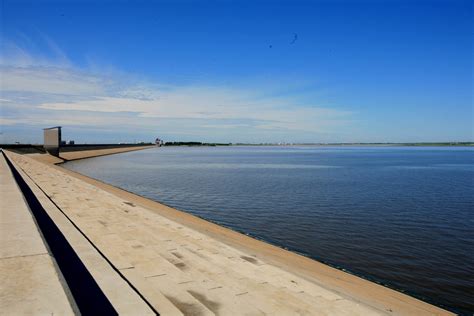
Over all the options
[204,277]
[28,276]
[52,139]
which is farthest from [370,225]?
[52,139]

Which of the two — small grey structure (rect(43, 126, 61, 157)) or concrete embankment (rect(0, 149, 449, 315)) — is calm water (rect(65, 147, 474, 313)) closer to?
concrete embankment (rect(0, 149, 449, 315))

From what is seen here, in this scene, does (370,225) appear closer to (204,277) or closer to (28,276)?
(204,277)

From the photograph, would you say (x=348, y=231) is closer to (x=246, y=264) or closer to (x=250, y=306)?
(x=246, y=264)

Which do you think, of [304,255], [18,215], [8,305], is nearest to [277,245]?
[304,255]

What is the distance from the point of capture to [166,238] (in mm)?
11875

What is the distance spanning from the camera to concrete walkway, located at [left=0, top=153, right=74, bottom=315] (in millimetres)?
5102

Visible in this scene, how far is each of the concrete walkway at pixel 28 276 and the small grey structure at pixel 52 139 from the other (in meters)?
73.1

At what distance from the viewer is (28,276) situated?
6234mm

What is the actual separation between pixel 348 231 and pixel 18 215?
554 inches

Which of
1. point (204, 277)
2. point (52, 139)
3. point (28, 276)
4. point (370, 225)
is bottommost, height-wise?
point (370, 225)

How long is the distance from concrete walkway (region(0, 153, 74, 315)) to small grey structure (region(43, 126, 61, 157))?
73.1 metres

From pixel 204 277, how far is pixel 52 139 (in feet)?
271

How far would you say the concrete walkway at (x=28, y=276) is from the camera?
5.10 metres

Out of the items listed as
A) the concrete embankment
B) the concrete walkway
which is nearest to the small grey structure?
the concrete embankment
